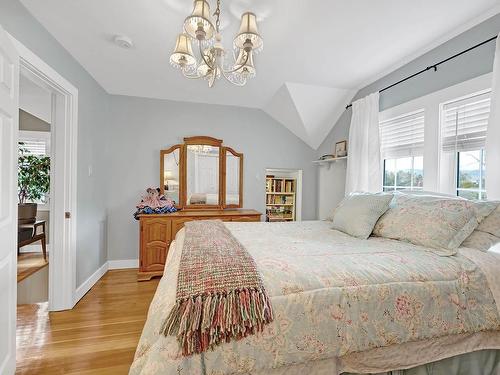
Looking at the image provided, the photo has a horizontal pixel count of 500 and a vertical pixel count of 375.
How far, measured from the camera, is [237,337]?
0.90 metres

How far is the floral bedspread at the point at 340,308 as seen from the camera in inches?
34.9

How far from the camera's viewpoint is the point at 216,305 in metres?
0.90

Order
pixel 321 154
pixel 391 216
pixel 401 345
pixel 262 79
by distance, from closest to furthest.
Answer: pixel 401 345 → pixel 391 216 → pixel 262 79 → pixel 321 154

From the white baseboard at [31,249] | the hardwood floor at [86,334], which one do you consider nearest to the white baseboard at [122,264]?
the hardwood floor at [86,334]

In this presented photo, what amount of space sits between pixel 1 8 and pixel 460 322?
307 cm

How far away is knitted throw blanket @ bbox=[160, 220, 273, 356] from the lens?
85 centimetres

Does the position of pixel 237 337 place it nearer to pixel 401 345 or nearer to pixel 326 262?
pixel 326 262

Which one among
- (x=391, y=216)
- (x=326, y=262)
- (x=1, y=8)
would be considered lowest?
(x=326, y=262)

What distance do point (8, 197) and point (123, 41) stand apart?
1574 millimetres

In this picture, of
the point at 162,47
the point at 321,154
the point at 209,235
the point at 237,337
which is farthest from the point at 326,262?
the point at 321,154

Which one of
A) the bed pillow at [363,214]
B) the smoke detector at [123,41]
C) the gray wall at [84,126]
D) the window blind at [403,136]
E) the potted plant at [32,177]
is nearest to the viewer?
the gray wall at [84,126]

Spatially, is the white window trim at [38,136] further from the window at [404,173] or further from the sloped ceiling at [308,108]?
the window at [404,173]

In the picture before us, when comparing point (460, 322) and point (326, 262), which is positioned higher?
point (326, 262)

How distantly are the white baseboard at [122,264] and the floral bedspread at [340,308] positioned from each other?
107 inches
